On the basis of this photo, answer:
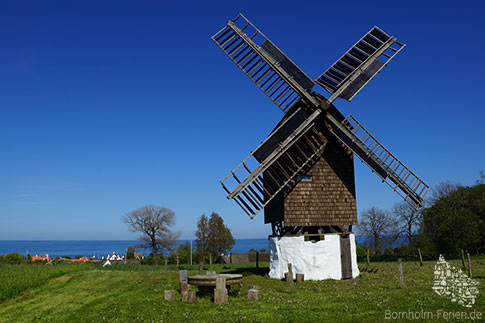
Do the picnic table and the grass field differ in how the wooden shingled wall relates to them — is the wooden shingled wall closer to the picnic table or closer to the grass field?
the grass field

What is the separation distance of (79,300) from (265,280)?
34.4ft

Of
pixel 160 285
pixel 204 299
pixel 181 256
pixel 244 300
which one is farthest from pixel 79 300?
pixel 181 256

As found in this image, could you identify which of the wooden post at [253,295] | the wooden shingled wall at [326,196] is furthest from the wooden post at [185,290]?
the wooden shingled wall at [326,196]

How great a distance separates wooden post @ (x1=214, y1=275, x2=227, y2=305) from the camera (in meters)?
16.2

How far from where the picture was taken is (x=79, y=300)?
20.4m

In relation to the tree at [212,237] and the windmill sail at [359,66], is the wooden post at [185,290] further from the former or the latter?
the tree at [212,237]

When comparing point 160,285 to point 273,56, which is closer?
point 160,285

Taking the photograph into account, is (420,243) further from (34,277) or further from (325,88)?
(34,277)

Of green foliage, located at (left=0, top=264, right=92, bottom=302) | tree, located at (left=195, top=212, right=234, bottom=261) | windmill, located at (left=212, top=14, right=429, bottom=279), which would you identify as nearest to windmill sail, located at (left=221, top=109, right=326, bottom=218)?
windmill, located at (left=212, top=14, right=429, bottom=279)

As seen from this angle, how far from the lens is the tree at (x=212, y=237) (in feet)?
192

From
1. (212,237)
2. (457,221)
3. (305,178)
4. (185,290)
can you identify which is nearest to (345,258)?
(305,178)

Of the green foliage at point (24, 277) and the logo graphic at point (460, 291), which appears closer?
the logo graphic at point (460, 291)

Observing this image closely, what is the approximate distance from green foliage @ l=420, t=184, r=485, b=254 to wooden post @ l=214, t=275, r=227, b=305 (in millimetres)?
33167

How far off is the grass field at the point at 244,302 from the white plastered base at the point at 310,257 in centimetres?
87
